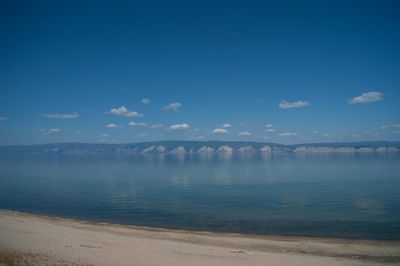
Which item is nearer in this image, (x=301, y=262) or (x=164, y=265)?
(x=164, y=265)

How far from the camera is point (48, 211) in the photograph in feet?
146

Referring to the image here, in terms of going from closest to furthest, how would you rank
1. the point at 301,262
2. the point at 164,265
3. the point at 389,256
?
the point at 164,265
the point at 301,262
the point at 389,256

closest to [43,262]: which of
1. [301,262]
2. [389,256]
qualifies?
[301,262]

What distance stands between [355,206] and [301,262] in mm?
26915

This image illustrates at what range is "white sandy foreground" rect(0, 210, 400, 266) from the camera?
20984 mm

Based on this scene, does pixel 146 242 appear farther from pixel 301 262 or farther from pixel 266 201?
pixel 266 201

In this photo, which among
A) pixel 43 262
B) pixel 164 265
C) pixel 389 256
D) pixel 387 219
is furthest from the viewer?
pixel 387 219

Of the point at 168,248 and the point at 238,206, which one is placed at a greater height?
the point at 168,248

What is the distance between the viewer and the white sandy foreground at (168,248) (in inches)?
826

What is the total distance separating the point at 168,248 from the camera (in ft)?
82.2

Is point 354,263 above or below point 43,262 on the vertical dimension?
below

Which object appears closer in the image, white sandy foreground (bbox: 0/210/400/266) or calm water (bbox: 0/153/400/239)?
white sandy foreground (bbox: 0/210/400/266)

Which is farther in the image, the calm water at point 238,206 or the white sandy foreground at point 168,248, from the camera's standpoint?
the calm water at point 238,206

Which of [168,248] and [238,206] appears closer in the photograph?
[168,248]
